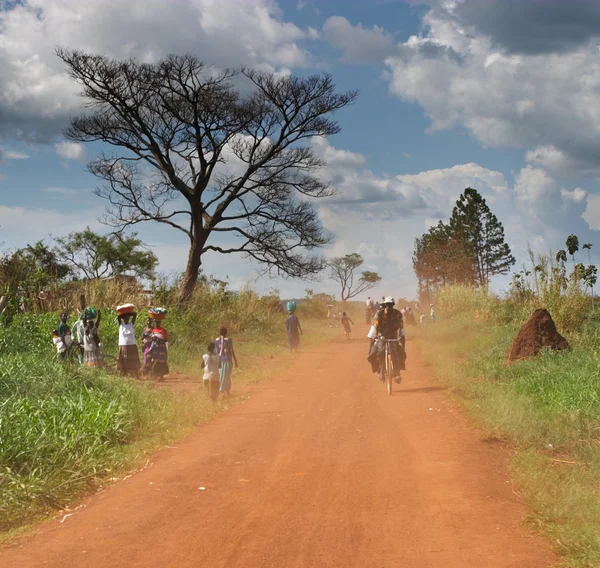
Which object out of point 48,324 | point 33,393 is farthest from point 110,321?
point 33,393

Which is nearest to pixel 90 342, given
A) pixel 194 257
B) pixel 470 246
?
pixel 194 257

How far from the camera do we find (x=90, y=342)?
13234 mm

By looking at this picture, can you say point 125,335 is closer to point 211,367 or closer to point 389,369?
point 211,367

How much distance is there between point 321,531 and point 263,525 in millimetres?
474

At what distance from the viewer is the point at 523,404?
9.56m

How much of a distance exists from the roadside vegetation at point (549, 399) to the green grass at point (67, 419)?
167 inches

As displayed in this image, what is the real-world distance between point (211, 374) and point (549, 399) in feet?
18.5

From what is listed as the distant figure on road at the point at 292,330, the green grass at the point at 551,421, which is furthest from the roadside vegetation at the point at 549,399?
the distant figure on road at the point at 292,330

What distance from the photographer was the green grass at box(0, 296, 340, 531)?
20.0ft

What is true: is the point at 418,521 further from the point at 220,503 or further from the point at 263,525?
the point at 220,503

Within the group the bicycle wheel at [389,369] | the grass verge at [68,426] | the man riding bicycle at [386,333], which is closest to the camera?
the grass verge at [68,426]

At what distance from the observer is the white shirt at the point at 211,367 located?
1156 cm

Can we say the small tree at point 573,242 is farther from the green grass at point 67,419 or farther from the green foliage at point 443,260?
the green foliage at point 443,260

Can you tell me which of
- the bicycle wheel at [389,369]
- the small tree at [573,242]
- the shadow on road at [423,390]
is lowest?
the shadow on road at [423,390]
